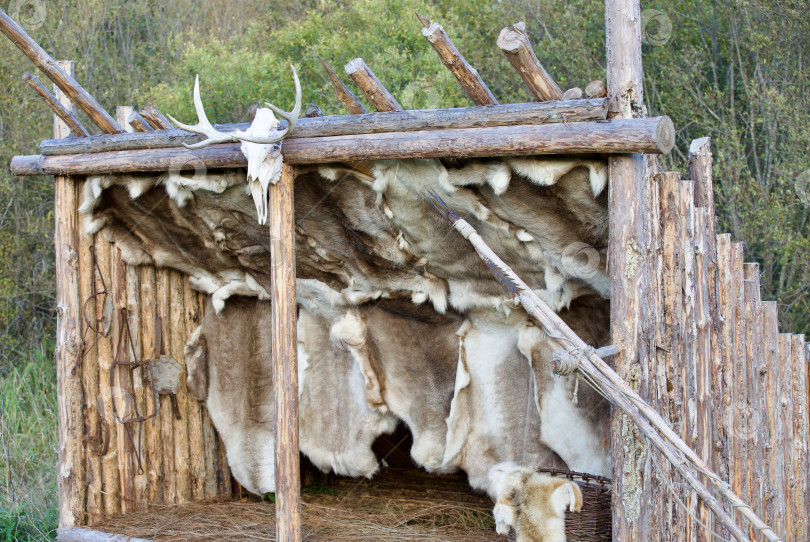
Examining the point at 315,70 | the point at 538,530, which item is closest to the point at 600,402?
the point at 538,530

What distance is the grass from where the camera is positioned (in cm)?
687

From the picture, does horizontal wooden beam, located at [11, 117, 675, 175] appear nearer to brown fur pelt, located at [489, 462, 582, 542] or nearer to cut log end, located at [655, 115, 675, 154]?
cut log end, located at [655, 115, 675, 154]

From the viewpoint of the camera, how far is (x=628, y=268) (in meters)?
3.76

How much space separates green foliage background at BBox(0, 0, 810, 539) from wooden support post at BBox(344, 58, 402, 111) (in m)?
4.52

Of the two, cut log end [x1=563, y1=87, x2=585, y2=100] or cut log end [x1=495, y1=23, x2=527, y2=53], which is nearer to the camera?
cut log end [x1=495, y1=23, x2=527, y2=53]

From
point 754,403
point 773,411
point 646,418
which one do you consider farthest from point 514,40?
point 773,411

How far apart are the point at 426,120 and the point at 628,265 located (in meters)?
1.19

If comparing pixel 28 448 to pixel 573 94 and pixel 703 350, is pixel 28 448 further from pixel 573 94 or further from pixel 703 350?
pixel 573 94

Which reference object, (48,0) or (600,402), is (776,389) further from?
(48,0)

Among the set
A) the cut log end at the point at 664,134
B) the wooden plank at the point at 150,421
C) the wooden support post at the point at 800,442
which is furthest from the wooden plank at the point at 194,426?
the wooden support post at the point at 800,442

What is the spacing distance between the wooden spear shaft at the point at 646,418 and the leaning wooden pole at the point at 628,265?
0.16 meters

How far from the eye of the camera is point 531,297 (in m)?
4.02

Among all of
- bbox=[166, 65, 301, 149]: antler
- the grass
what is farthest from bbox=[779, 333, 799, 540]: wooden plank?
the grass

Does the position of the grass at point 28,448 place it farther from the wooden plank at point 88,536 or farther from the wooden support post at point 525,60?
the wooden support post at point 525,60
